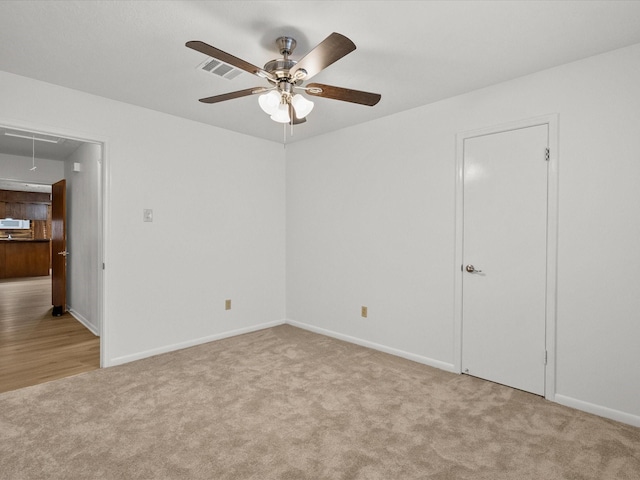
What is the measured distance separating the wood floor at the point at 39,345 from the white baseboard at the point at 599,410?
3914 mm

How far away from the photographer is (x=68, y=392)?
106 inches

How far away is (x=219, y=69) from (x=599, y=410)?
359cm

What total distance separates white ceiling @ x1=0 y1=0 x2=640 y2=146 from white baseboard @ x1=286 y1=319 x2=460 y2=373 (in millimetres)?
2426

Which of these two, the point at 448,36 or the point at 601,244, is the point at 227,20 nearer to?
the point at 448,36

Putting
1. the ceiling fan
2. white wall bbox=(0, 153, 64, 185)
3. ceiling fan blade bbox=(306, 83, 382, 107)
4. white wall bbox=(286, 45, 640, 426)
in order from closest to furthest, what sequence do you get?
1. the ceiling fan
2. ceiling fan blade bbox=(306, 83, 382, 107)
3. white wall bbox=(286, 45, 640, 426)
4. white wall bbox=(0, 153, 64, 185)

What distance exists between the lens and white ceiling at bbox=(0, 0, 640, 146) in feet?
6.17

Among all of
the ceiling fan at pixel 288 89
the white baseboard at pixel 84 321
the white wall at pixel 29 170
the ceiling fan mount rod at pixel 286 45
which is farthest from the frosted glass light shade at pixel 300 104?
the white wall at pixel 29 170

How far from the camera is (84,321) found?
4.72 metres

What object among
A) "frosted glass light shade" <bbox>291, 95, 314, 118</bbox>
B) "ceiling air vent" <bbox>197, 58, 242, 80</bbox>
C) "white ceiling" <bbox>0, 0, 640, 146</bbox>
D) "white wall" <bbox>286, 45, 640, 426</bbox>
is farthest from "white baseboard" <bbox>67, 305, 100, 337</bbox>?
"frosted glass light shade" <bbox>291, 95, 314, 118</bbox>

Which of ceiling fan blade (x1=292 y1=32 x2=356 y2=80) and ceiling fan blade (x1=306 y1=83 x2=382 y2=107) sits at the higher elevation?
ceiling fan blade (x1=292 y1=32 x2=356 y2=80)

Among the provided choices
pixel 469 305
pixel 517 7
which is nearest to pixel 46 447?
pixel 469 305

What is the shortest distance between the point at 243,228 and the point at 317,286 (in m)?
1.17

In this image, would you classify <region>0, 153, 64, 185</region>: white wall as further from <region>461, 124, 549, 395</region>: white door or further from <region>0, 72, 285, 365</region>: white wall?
<region>461, 124, 549, 395</region>: white door

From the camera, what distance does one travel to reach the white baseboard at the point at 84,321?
429 cm
